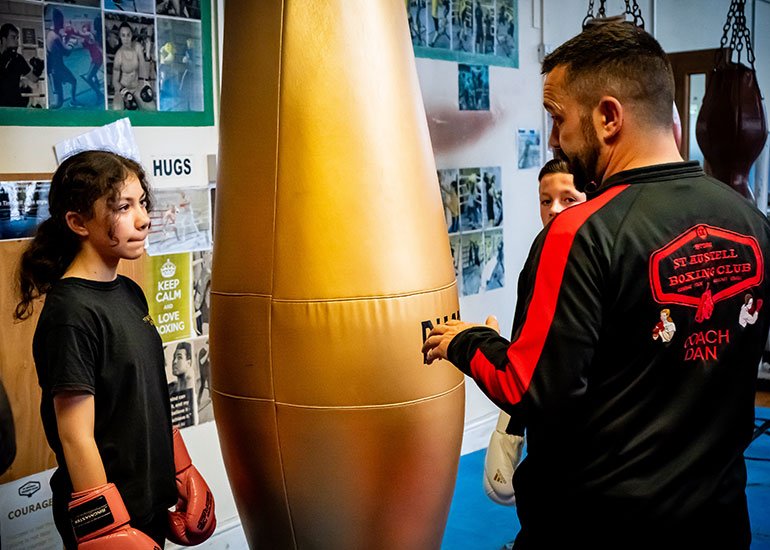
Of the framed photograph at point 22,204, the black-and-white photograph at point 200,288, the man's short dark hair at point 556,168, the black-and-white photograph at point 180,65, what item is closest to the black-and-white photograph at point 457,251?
the man's short dark hair at point 556,168

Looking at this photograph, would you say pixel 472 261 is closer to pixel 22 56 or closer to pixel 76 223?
pixel 22 56

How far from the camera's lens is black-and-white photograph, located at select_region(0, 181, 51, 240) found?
230 centimetres

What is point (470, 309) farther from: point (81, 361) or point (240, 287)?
Result: point (81, 361)

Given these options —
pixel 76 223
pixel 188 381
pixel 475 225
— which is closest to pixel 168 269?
pixel 188 381

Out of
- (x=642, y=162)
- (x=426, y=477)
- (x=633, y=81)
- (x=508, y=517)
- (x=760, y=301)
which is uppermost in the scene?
(x=633, y=81)

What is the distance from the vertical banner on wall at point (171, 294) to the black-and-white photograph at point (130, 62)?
1.54 feet

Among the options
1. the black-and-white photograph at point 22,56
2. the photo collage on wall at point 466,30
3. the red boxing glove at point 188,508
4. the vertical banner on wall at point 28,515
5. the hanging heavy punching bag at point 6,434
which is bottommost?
the vertical banner on wall at point 28,515

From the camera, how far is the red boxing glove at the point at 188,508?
203 centimetres

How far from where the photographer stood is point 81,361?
5.69ft

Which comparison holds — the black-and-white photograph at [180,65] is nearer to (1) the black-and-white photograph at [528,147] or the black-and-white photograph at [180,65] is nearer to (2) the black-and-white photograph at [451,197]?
(2) the black-and-white photograph at [451,197]

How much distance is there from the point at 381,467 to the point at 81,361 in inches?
27.4

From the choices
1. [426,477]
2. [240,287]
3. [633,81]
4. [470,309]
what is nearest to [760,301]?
[633,81]

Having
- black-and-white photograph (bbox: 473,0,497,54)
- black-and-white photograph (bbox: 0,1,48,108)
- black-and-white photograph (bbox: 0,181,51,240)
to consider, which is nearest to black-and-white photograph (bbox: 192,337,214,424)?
black-and-white photograph (bbox: 0,181,51,240)

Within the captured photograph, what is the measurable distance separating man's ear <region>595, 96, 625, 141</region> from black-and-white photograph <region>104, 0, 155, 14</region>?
1632mm
